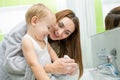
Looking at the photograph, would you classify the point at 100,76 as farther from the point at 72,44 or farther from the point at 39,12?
the point at 39,12

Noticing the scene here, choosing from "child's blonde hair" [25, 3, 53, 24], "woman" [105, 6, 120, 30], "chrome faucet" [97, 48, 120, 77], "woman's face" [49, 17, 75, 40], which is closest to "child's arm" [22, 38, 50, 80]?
"child's blonde hair" [25, 3, 53, 24]

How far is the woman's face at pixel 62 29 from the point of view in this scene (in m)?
1.25

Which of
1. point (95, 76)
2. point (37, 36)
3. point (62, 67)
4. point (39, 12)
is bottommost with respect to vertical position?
point (95, 76)

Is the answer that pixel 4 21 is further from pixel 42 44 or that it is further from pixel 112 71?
pixel 112 71

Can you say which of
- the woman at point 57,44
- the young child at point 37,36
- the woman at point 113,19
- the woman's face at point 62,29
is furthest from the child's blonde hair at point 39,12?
the woman at point 113,19

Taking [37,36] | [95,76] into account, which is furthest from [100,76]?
[37,36]

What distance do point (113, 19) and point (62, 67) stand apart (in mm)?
440

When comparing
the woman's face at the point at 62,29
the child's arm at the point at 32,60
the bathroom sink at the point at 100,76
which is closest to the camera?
the child's arm at the point at 32,60

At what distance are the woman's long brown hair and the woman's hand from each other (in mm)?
296

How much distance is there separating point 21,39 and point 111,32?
0.53 m

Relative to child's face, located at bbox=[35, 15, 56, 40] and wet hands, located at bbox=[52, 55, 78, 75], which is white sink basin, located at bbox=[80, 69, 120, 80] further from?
child's face, located at bbox=[35, 15, 56, 40]

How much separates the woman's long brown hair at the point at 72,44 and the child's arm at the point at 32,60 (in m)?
0.35

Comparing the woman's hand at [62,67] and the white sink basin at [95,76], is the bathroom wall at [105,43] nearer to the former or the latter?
the white sink basin at [95,76]

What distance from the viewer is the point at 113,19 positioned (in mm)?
1232
